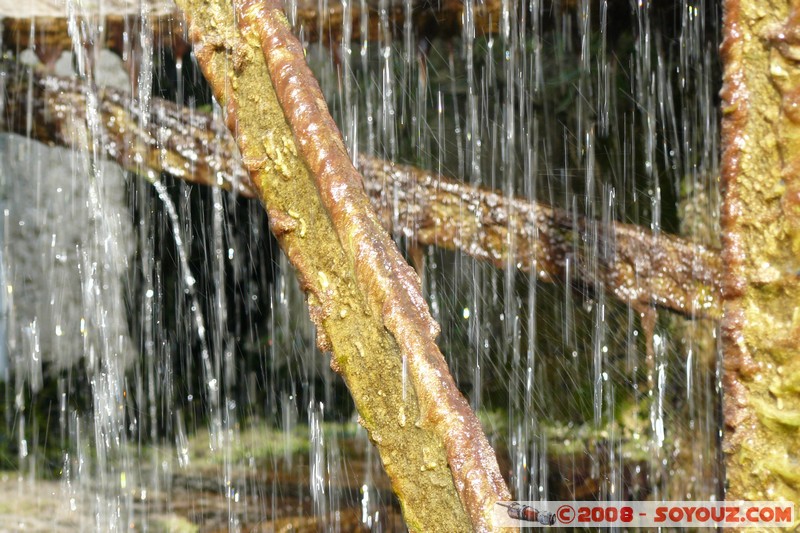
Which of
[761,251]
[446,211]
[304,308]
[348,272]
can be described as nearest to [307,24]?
[446,211]

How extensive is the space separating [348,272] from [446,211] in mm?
1649

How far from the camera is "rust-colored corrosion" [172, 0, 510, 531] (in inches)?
66.3

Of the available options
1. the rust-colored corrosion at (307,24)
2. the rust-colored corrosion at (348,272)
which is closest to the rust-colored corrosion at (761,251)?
the rust-colored corrosion at (348,272)

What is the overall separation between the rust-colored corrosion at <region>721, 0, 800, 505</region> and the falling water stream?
234 centimetres

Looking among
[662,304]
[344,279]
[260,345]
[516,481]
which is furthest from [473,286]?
[344,279]

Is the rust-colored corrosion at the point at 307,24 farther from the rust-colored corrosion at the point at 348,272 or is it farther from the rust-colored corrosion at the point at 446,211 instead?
the rust-colored corrosion at the point at 348,272

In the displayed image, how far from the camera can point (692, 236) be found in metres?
4.81

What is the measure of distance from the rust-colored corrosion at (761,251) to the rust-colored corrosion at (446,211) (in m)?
1.39

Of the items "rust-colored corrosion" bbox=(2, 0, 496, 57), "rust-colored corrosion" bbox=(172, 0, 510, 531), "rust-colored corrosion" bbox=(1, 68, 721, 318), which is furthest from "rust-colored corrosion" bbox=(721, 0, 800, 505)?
"rust-colored corrosion" bbox=(2, 0, 496, 57)

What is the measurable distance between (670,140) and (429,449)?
12.7 feet

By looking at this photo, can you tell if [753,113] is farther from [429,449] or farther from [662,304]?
[662,304]

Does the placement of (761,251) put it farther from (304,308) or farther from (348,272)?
(304,308)

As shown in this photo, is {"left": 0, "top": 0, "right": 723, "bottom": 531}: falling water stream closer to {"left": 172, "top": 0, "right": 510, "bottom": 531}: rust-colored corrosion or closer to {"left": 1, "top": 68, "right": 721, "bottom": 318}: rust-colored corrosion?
{"left": 1, "top": 68, "right": 721, "bottom": 318}: rust-colored corrosion

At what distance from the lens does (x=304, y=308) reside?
19.7ft
